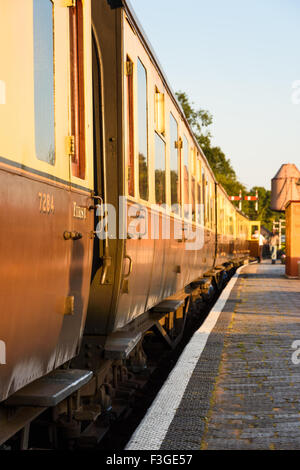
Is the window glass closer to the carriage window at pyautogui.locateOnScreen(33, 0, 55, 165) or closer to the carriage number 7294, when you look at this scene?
the carriage window at pyautogui.locateOnScreen(33, 0, 55, 165)

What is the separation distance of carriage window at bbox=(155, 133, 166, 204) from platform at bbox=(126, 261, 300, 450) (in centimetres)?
160

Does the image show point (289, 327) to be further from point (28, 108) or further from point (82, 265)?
point (28, 108)

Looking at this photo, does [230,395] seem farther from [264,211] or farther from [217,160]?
[264,211]

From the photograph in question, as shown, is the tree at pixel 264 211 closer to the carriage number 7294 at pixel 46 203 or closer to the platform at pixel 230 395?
the platform at pixel 230 395

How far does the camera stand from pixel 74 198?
4238 mm

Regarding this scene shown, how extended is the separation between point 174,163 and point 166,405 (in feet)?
13.3

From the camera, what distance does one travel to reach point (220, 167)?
71812 millimetres

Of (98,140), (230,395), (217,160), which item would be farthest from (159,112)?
(217,160)

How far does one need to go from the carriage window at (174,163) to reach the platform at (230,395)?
65.7 inches

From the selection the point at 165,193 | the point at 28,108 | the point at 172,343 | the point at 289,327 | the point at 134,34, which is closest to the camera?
the point at 28,108

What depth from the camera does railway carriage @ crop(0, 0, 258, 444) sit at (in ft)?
10.7

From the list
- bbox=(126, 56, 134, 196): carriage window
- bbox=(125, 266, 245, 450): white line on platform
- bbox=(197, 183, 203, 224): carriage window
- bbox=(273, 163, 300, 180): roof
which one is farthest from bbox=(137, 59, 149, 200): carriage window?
bbox=(273, 163, 300, 180): roof
